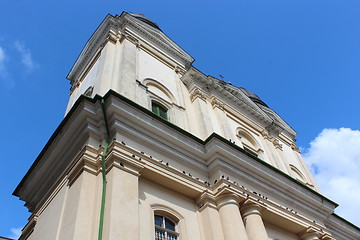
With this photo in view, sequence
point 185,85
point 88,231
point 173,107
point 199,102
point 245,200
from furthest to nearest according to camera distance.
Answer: point 185,85, point 199,102, point 173,107, point 245,200, point 88,231

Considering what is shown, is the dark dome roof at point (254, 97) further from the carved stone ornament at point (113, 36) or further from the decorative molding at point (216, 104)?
the carved stone ornament at point (113, 36)

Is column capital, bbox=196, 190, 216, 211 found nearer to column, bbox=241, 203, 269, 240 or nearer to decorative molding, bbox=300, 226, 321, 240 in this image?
column, bbox=241, 203, 269, 240

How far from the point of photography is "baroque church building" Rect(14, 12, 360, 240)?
34.4 ft

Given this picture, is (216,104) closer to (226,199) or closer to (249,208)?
(249,208)

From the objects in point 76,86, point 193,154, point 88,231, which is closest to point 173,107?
point 193,154

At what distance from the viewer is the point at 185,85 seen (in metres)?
20.2

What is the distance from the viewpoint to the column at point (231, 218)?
11734 mm

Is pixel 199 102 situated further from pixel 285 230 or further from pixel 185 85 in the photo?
pixel 285 230

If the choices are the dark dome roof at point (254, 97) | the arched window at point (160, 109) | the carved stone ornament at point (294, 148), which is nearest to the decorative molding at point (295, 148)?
the carved stone ornament at point (294, 148)

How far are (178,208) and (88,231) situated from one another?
377 cm

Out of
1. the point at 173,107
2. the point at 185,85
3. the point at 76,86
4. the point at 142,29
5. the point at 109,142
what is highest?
the point at 142,29

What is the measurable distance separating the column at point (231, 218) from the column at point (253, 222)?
74 cm

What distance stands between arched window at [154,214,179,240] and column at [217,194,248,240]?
5.69ft

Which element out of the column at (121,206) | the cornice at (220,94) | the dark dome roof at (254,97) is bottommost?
the column at (121,206)
